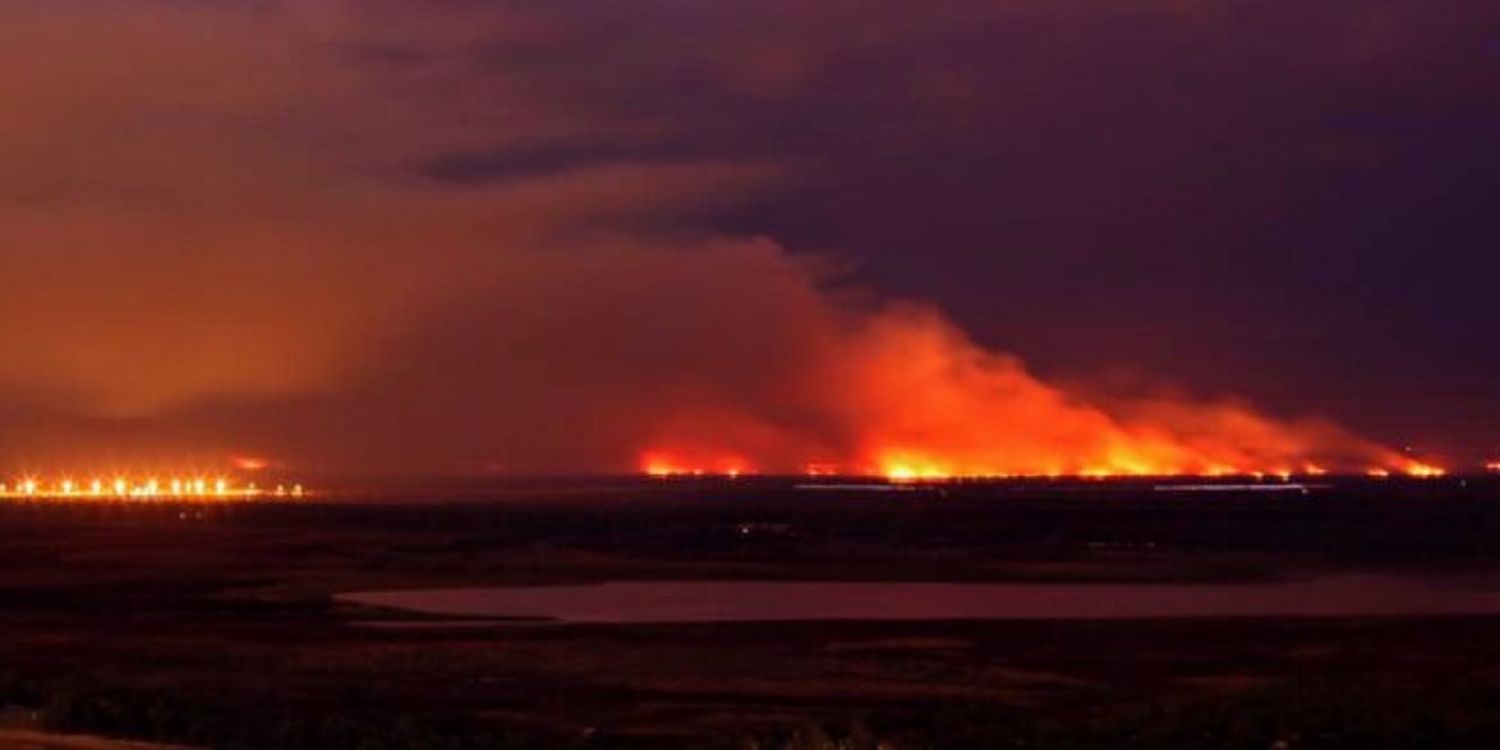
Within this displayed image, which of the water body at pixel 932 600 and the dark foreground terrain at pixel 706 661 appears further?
the water body at pixel 932 600

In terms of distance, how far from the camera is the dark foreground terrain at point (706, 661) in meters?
28.0

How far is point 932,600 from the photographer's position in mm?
59375

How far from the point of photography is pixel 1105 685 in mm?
36562

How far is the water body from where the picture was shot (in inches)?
2098

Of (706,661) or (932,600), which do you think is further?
(932,600)

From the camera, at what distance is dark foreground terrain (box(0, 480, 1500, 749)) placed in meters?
28.0

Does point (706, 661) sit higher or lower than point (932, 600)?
lower

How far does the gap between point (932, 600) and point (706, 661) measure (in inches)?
786

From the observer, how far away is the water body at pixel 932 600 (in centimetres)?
5328

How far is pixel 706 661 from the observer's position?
132 ft

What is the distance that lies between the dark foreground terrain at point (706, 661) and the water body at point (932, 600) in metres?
2.73

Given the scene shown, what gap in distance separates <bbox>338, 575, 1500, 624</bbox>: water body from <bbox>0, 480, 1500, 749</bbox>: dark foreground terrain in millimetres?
2725

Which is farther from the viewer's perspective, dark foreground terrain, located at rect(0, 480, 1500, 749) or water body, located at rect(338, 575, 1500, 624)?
water body, located at rect(338, 575, 1500, 624)

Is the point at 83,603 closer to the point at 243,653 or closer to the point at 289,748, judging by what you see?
the point at 243,653
